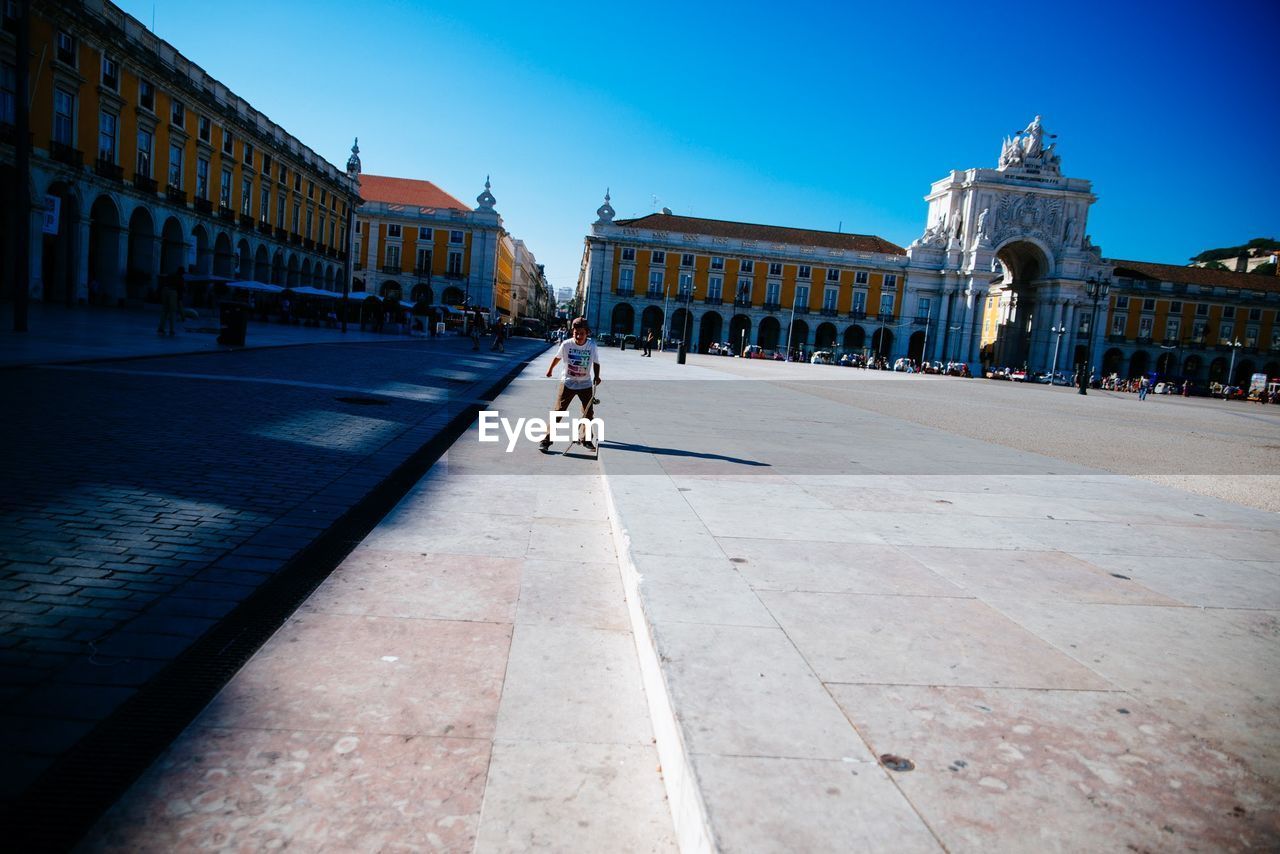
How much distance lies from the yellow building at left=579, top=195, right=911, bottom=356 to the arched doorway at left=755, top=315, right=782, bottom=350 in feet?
0.35

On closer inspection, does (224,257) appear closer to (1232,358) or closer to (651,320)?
(651,320)

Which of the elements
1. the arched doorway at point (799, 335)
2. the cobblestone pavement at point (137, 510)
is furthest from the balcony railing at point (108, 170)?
the arched doorway at point (799, 335)

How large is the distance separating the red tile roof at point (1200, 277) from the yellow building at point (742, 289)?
93.5 ft

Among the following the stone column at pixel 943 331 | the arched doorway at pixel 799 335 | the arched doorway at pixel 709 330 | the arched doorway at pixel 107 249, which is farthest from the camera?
the arched doorway at pixel 799 335

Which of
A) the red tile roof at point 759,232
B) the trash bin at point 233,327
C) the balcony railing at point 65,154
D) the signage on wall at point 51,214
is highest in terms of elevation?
the red tile roof at point 759,232

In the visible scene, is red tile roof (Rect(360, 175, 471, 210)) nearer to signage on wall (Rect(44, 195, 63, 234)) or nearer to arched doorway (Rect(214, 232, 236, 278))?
arched doorway (Rect(214, 232, 236, 278))

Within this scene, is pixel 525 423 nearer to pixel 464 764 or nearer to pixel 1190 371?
pixel 464 764

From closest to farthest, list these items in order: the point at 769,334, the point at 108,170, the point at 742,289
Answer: the point at 108,170, the point at 742,289, the point at 769,334

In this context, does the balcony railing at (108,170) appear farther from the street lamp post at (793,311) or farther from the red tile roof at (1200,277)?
the red tile roof at (1200,277)

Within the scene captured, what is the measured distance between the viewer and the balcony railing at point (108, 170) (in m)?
31.6

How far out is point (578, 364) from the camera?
29.4 ft

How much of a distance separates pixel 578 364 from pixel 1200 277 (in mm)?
103053

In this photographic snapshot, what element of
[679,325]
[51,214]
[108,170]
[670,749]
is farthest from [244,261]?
[670,749]

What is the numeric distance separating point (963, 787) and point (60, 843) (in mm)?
2295
